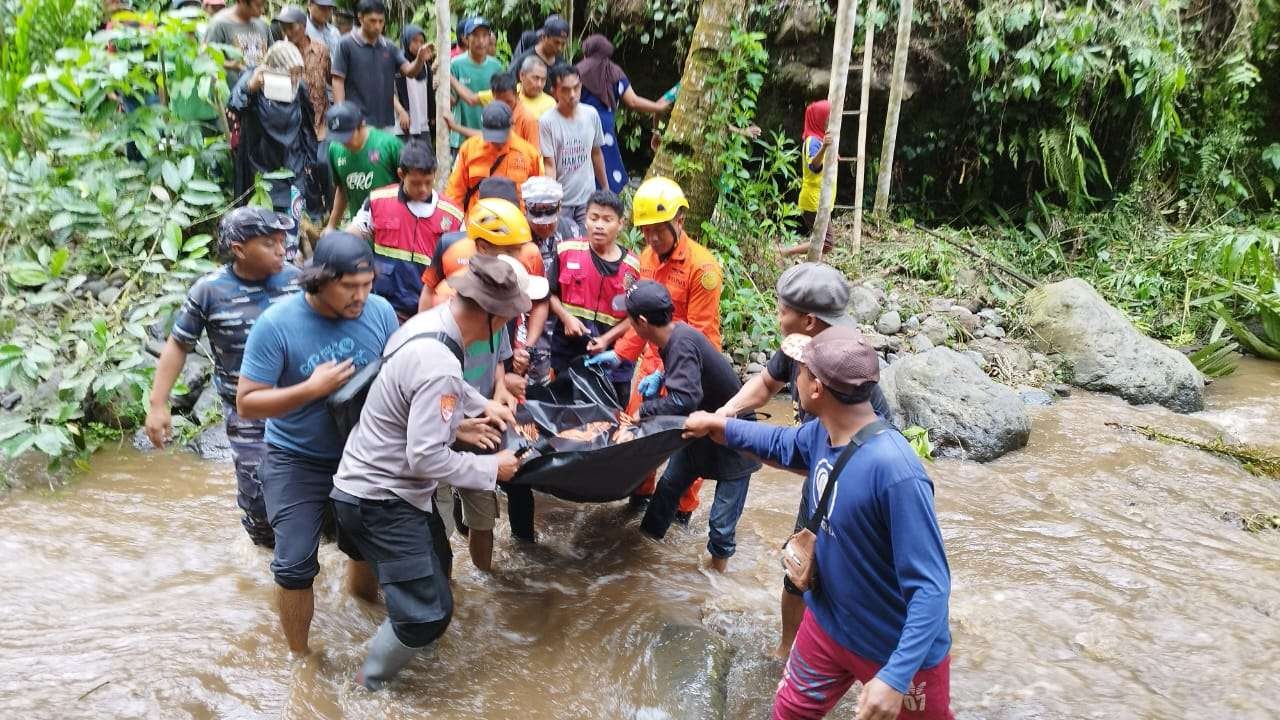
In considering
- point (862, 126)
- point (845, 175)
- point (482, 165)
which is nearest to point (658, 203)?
point (482, 165)

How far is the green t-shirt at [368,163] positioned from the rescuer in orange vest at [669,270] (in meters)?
1.81

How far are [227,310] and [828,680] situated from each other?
2.80 metres

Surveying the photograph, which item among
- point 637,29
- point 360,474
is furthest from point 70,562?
point 637,29

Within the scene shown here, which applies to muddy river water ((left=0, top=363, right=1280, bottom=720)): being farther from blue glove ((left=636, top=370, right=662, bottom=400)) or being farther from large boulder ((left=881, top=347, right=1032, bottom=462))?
blue glove ((left=636, top=370, right=662, bottom=400))

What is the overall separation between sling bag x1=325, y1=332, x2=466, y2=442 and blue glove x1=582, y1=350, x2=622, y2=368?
159 cm

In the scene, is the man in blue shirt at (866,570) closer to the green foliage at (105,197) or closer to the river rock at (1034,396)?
the green foliage at (105,197)

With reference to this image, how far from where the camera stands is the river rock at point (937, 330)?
809 cm

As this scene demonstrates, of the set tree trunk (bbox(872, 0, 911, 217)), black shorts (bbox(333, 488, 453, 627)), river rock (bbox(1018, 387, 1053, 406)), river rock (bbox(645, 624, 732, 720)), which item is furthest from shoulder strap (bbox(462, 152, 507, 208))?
tree trunk (bbox(872, 0, 911, 217))

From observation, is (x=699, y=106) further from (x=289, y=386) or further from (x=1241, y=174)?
(x=1241, y=174)

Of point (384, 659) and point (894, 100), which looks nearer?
point (384, 659)

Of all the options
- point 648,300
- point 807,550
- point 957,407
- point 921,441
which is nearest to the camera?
point 807,550

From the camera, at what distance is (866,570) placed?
251cm

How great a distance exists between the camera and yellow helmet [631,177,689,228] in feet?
14.6

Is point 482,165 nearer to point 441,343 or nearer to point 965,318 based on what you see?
point 441,343
